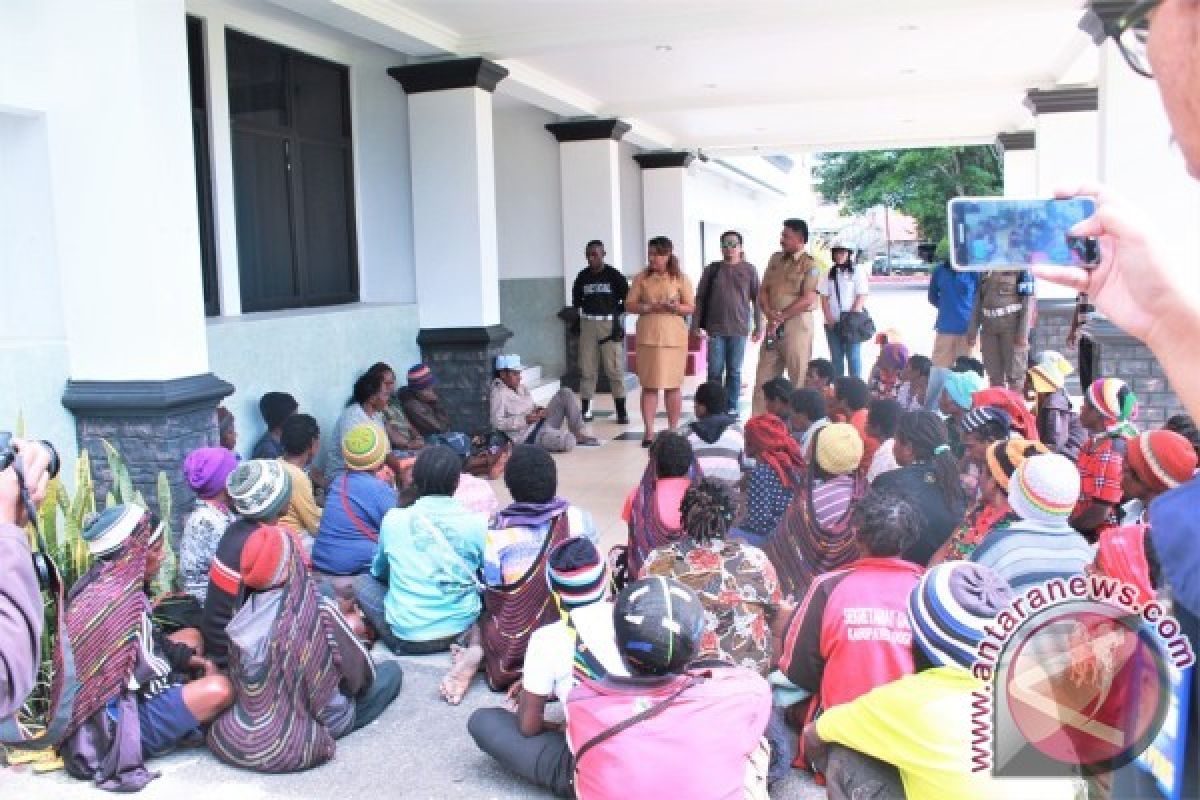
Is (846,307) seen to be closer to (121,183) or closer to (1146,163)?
(1146,163)

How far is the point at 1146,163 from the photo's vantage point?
6301mm

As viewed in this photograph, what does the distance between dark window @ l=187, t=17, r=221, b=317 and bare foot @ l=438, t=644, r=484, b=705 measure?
3612 millimetres

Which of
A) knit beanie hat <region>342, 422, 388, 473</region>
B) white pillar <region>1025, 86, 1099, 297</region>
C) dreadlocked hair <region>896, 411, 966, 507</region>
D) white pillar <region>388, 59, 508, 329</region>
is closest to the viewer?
dreadlocked hair <region>896, 411, 966, 507</region>

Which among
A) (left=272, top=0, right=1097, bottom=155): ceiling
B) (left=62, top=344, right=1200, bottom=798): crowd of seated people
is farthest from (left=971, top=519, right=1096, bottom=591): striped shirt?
(left=272, top=0, right=1097, bottom=155): ceiling

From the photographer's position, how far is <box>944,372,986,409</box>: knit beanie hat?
5.18m

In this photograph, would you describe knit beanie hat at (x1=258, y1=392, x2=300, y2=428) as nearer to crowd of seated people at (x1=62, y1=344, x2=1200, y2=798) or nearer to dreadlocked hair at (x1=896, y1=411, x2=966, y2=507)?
crowd of seated people at (x1=62, y1=344, x2=1200, y2=798)

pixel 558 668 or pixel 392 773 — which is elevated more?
pixel 558 668

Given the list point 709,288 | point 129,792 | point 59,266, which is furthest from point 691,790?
point 709,288

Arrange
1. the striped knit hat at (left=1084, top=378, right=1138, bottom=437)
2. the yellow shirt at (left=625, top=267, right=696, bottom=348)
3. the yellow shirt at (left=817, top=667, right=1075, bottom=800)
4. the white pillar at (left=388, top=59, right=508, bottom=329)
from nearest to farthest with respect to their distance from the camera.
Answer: the yellow shirt at (left=817, top=667, right=1075, bottom=800) → the striped knit hat at (left=1084, top=378, right=1138, bottom=437) → the white pillar at (left=388, top=59, right=508, bottom=329) → the yellow shirt at (left=625, top=267, right=696, bottom=348)

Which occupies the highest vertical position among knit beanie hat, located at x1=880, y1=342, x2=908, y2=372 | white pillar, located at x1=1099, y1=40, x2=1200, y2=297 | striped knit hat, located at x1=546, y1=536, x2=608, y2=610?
white pillar, located at x1=1099, y1=40, x2=1200, y2=297

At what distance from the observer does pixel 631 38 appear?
7203 millimetres

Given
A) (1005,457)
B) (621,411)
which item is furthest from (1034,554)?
(621,411)

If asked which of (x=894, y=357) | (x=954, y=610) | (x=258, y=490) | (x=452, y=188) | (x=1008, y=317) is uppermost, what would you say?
(x=452, y=188)

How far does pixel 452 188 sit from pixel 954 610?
614 centimetres
